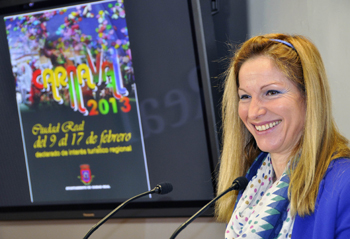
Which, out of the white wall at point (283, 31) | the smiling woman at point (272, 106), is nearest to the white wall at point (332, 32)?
the white wall at point (283, 31)

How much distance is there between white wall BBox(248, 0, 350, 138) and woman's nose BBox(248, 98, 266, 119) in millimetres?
675

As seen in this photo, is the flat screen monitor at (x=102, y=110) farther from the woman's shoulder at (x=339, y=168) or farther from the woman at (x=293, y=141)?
the woman's shoulder at (x=339, y=168)

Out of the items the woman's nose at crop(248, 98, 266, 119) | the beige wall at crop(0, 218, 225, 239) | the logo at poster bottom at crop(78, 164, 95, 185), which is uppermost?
the woman's nose at crop(248, 98, 266, 119)

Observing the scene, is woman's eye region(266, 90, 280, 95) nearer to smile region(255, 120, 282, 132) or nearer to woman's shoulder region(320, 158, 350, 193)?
smile region(255, 120, 282, 132)

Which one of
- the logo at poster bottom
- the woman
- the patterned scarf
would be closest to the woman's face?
the woman

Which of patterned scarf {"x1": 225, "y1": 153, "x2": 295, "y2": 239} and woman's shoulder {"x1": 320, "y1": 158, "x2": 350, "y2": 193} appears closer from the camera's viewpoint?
woman's shoulder {"x1": 320, "y1": 158, "x2": 350, "y2": 193}

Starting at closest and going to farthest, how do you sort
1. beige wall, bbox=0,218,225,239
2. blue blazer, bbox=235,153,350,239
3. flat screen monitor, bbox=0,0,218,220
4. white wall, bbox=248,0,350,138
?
blue blazer, bbox=235,153,350,239 < white wall, bbox=248,0,350,138 < flat screen monitor, bbox=0,0,218,220 < beige wall, bbox=0,218,225,239

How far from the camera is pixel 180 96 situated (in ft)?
6.17

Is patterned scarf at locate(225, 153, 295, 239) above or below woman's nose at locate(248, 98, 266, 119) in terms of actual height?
below

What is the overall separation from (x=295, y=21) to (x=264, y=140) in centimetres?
86

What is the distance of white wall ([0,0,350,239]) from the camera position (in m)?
1.58

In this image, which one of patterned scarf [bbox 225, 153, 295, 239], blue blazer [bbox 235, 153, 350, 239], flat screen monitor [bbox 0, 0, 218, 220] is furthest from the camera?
flat screen monitor [bbox 0, 0, 218, 220]

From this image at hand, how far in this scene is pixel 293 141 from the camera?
3.67 ft

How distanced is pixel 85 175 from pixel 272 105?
131 cm
